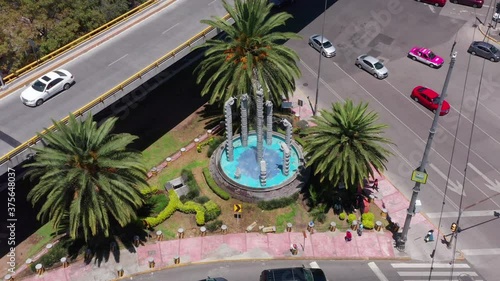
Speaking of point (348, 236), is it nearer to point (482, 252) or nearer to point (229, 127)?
point (482, 252)

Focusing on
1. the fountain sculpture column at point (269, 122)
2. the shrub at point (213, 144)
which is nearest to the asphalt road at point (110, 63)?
the shrub at point (213, 144)

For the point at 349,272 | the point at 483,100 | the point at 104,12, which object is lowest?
the point at 349,272

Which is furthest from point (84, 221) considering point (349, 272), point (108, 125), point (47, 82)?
point (349, 272)

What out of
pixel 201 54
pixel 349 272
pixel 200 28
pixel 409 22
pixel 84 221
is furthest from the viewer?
pixel 409 22

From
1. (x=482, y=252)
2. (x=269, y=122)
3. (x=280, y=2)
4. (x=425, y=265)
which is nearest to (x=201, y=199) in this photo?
(x=269, y=122)

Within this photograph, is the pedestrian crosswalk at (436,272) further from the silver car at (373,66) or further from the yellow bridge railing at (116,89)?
the yellow bridge railing at (116,89)

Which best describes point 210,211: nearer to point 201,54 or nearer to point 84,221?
point 84,221

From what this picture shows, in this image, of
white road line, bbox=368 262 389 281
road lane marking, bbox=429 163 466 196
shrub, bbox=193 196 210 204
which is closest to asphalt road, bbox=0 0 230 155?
shrub, bbox=193 196 210 204
